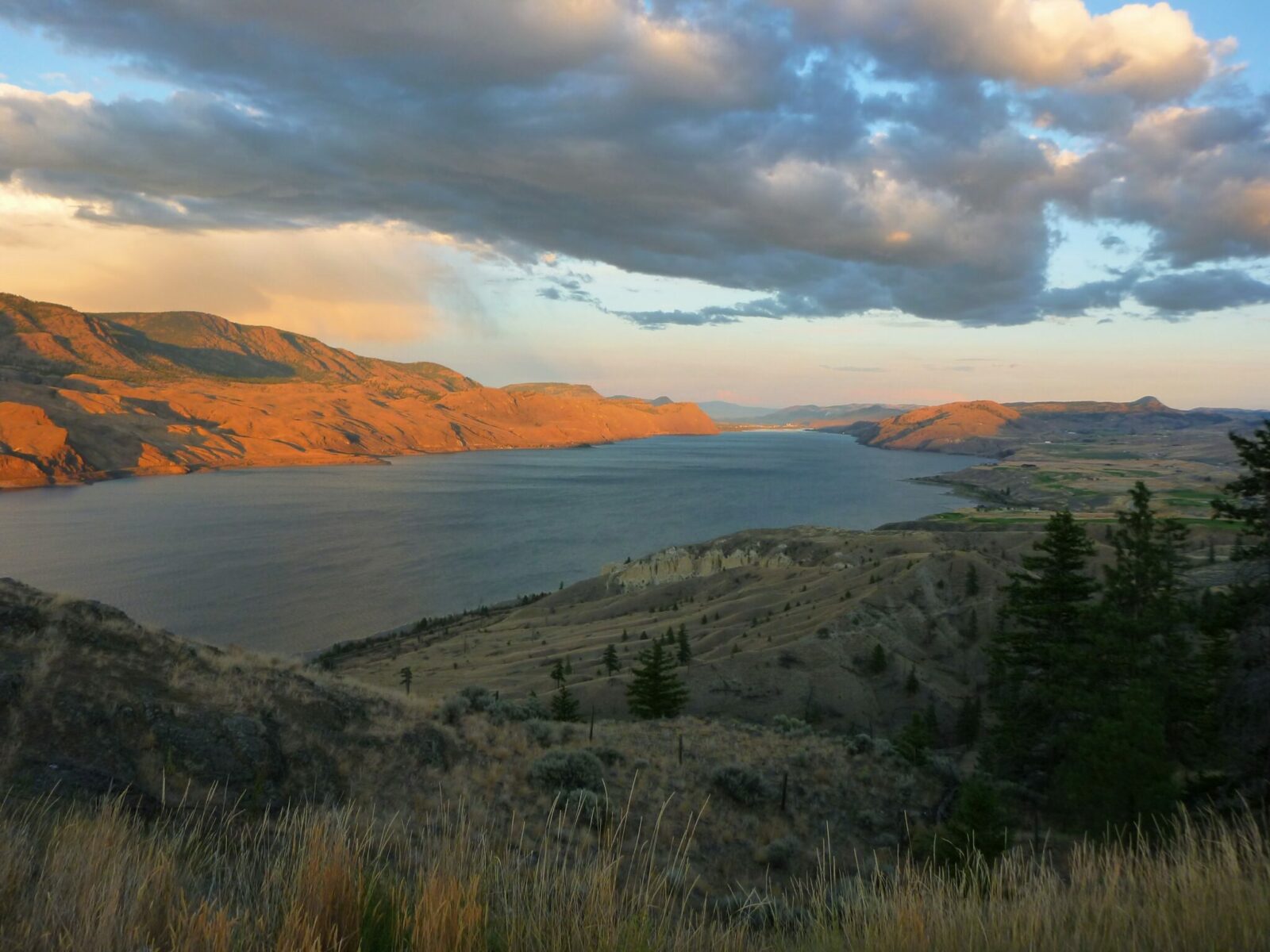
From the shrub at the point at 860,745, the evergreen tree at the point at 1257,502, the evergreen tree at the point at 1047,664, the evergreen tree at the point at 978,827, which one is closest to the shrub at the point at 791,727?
the shrub at the point at 860,745

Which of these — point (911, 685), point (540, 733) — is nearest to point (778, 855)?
point (540, 733)

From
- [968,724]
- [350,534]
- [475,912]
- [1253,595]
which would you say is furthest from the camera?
[350,534]

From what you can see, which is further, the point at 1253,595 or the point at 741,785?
the point at 741,785

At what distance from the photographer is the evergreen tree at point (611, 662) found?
34281 mm

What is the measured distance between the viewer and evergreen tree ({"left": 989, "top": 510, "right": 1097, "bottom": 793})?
1942 centimetres

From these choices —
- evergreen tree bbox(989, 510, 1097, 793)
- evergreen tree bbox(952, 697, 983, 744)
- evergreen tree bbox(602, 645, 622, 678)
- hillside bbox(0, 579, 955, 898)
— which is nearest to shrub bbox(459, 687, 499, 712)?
hillside bbox(0, 579, 955, 898)

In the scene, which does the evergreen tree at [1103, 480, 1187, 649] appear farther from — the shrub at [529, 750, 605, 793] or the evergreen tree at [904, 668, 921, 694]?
the shrub at [529, 750, 605, 793]

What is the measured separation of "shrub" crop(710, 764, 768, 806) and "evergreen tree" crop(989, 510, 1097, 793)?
9.84 metres

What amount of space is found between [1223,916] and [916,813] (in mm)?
14268

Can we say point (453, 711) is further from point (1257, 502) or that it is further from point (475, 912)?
point (1257, 502)

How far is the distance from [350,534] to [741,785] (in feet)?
296

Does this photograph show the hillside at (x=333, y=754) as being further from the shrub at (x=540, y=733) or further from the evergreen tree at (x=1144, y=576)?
the evergreen tree at (x=1144, y=576)

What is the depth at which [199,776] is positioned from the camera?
9336 millimetres

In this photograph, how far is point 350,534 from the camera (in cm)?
9431
